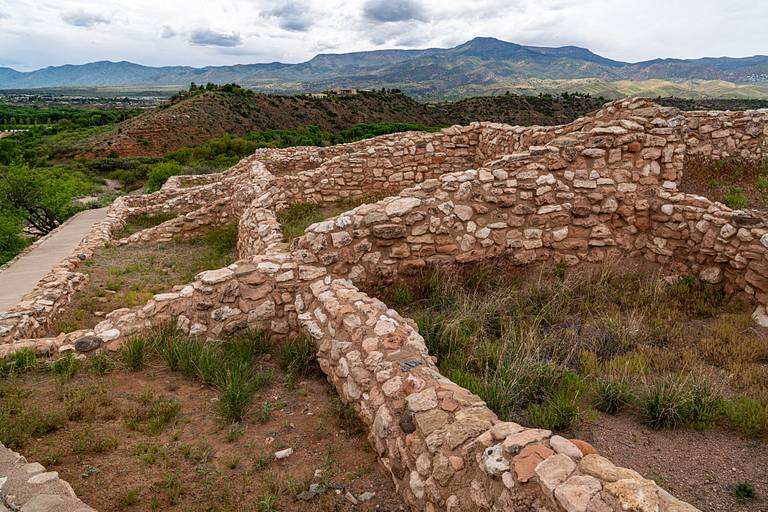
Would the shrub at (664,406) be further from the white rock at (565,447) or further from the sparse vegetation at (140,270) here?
the sparse vegetation at (140,270)

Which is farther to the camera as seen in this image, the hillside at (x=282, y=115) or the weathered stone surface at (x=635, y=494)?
the hillside at (x=282, y=115)

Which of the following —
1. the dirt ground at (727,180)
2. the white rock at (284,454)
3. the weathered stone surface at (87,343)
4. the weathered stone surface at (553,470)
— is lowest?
the white rock at (284,454)

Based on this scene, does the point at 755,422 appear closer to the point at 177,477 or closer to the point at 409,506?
the point at 409,506

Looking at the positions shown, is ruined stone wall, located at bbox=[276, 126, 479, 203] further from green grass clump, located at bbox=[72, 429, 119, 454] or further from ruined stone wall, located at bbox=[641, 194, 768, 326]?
green grass clump, located at bbox=[72, 429, 119, 454]

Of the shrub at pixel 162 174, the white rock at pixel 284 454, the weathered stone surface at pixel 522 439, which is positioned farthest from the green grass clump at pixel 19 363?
the shrub at pixel 162 174

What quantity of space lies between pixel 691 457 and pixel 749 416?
0.58 metres

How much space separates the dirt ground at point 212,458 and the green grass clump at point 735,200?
6.51 m

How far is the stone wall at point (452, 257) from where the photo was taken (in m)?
2.86

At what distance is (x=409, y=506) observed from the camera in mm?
2896

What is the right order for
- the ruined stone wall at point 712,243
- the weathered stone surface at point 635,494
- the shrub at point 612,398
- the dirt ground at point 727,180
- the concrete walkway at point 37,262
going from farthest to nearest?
the concrete walkway at point 37,262, the dirt ground at point 727,180, the ruined stone wall at point 712,243, the shrub at point 612,398, the weathered stone surface at point 635,494

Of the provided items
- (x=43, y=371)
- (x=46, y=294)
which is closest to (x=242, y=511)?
(x=43, y=371)

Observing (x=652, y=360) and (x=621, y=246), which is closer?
(x=652, y=360)

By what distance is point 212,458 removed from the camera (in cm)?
337

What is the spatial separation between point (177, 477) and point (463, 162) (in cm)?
931
